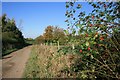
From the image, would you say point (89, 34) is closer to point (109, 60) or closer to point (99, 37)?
point (99, 37)

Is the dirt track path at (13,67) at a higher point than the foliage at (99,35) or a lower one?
lower

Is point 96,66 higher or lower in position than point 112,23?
lower

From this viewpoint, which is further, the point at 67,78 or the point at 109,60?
the point at 67,78

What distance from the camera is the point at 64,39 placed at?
4117 millimetres

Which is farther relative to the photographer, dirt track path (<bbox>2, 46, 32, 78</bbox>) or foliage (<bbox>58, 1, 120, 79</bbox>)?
dirt track path (<bbox>2, 46, 32, 78</bbox>)

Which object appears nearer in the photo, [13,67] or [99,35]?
[99,35]

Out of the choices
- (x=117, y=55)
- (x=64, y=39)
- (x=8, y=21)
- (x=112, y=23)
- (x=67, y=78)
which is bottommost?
(x=67, y=78)

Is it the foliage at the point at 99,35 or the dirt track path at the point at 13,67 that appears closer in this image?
the foliage at the point at 99,35

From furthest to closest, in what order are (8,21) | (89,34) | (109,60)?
(8,21)
(109,60)
(89,34)

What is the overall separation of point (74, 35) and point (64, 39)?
0.34 m

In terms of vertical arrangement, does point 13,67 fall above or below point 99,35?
below

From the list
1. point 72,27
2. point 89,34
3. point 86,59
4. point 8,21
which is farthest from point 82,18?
point 8,21

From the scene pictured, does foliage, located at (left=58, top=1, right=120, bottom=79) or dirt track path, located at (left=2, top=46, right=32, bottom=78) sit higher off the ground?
foliage, located at (left=58, top=1, right=120, bottom=79)

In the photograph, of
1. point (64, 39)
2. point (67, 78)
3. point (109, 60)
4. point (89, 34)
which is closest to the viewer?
point (89, 34)
